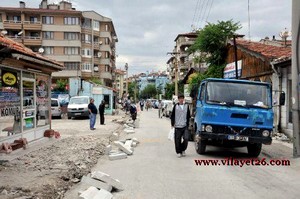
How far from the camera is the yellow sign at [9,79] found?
36.4ft

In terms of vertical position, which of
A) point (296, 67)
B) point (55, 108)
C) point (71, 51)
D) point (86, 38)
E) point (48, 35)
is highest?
point (86, 38)

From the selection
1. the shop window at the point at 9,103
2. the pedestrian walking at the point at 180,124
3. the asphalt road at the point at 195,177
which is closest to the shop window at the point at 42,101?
the shop window at the point at 9,103

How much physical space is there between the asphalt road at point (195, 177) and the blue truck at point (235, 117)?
75cm

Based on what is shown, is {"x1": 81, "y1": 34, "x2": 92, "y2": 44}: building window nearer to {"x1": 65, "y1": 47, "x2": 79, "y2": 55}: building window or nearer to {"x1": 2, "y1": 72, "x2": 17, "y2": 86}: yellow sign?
{"x1": 65, "y1": 47, "x2": 79, "y2": 55}: building window

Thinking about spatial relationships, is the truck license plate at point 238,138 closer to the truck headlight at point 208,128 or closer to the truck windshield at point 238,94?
the truck headlight at point 208,128

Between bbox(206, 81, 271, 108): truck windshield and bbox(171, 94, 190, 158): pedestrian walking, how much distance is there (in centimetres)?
80

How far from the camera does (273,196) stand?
6688 mm

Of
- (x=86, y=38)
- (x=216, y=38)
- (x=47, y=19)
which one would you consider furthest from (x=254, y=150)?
(x=86, y=38)

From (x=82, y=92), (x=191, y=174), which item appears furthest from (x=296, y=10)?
(x=82, y=92)

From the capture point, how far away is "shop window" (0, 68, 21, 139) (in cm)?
1085

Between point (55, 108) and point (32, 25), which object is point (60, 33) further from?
point (55, 108)

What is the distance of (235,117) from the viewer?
10.8 m

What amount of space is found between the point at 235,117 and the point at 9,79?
6.94 metres

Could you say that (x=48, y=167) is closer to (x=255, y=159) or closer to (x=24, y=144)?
(x=24, y=144)
